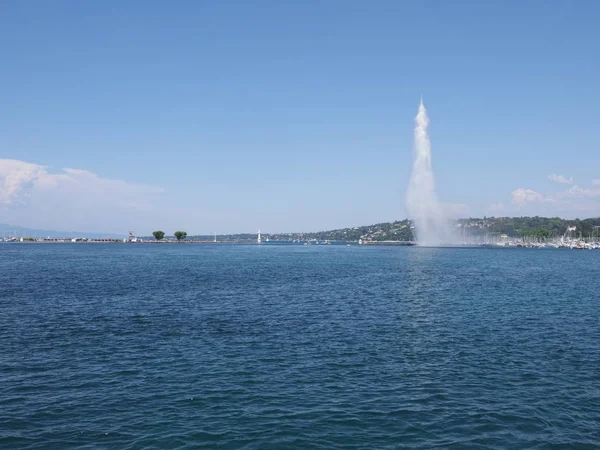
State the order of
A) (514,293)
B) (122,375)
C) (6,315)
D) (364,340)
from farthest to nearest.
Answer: (514,293) < (6,315) < (364,340) < (122,375)

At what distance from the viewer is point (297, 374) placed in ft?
90.8

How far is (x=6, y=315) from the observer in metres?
46.5

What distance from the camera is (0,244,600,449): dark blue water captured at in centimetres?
2008

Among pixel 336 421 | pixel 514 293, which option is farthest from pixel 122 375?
pixel 514 293

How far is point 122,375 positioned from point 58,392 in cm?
356

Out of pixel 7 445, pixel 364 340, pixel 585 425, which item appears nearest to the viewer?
pixel 7 445

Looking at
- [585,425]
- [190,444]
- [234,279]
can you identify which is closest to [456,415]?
[585,425]

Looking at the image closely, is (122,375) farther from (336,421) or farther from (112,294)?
(112,294)

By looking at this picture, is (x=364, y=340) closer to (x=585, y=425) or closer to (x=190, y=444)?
(x=585, y=425)

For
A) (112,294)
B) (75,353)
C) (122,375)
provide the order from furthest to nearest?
(112,294) → (75,353) → (122,375)

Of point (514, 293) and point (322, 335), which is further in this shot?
point (514, 293)

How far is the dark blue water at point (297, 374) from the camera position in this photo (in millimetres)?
20078

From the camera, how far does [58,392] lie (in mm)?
24688

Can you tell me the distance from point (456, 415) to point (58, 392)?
2002 cm
